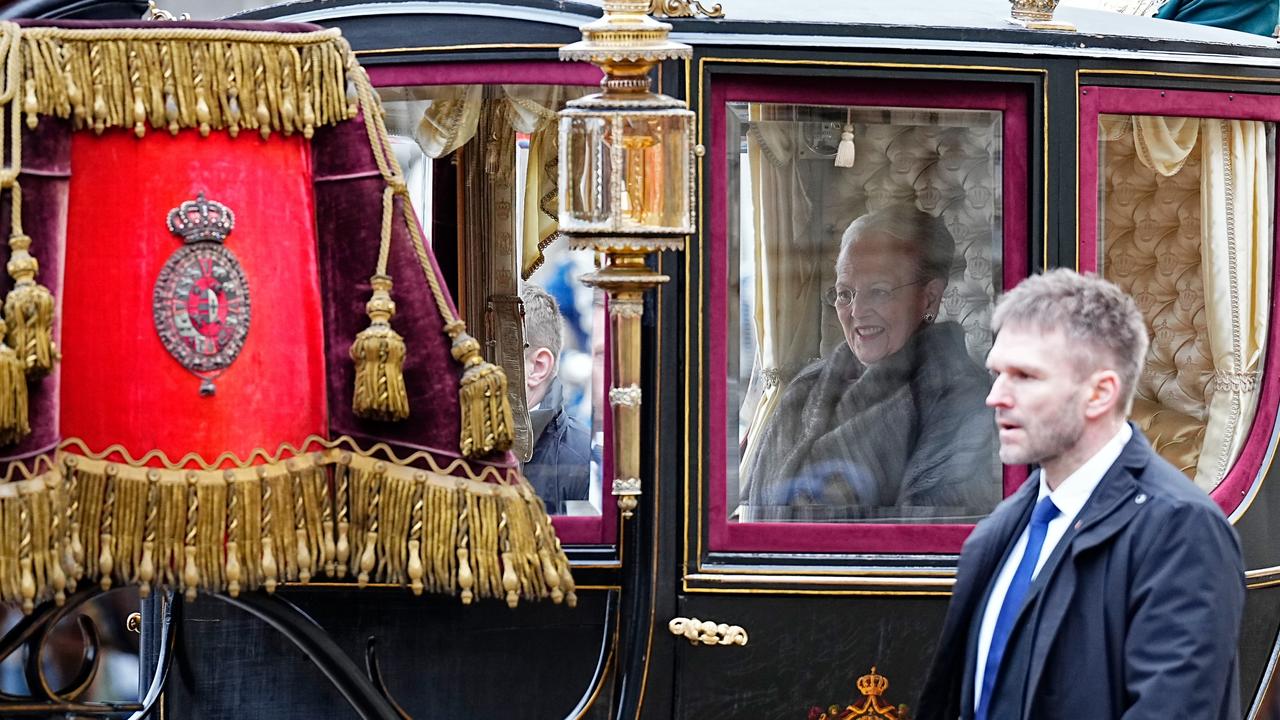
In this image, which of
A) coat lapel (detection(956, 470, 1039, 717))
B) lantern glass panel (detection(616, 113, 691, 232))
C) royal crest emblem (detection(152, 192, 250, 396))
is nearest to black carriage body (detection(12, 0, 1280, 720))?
lantern glass panel (detection(616, 113, 691, 232))

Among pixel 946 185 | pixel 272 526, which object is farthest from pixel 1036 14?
pixel 272 526

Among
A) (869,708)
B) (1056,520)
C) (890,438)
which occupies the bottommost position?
(869,708)

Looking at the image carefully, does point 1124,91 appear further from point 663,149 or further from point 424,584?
point 424,584

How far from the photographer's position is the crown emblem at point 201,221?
117 inches

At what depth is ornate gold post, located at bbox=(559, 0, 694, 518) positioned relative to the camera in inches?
122

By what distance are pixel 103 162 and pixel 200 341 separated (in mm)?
341

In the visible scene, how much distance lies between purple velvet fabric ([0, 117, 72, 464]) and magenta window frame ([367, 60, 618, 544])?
0.83 metres

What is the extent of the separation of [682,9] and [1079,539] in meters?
1.54

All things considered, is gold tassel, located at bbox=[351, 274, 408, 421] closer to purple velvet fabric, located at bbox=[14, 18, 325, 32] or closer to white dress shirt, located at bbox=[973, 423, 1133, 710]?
purple velvet fabric, located at bbox=[14, 18, 325, 32]

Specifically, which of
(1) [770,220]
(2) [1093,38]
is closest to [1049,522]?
(1) [770,220]

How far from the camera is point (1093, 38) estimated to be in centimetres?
368

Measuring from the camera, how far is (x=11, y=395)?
2.72 meters

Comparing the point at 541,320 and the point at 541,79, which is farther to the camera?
the point at 541,320

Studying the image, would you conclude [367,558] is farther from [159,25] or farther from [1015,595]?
[1015,595]
